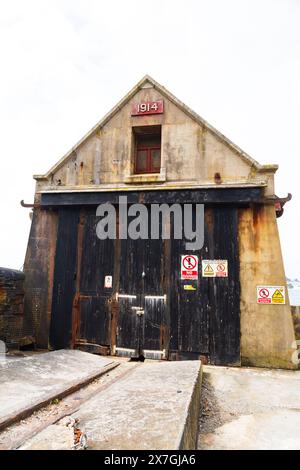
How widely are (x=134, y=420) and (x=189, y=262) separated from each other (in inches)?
206

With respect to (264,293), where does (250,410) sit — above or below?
below

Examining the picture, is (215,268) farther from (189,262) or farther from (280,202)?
(280,202)

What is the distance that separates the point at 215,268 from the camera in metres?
7.99

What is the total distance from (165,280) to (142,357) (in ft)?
6.38

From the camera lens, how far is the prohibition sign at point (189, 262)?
26.7 ft

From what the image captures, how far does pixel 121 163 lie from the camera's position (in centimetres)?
894

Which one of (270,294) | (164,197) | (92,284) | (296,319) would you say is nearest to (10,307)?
(92,284)

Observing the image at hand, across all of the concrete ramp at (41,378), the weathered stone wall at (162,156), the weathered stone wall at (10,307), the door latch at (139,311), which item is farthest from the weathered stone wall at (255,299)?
the weathered stone wall at (10,307)

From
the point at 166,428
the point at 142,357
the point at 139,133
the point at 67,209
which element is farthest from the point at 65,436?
the point at 139,133

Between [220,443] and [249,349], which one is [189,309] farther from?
[220,443]

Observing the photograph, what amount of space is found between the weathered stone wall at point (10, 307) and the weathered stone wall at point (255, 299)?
5.53 metres

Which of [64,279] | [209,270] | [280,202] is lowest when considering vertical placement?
[64,279]

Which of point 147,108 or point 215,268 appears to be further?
point 147,108

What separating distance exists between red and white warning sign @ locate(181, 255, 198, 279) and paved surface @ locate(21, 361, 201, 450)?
3.54 metres
